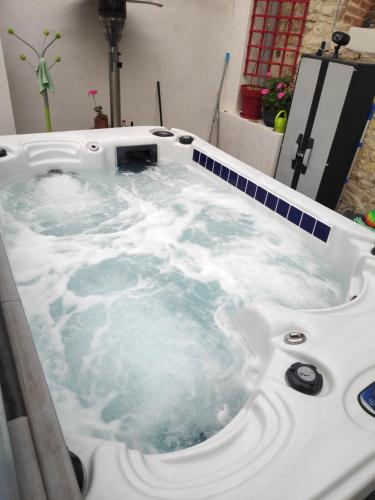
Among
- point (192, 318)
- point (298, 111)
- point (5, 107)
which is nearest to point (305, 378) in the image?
→ point (192, 318)

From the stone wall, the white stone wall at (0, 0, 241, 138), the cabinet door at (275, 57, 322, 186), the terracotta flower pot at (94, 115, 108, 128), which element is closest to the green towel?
the white stone wall at (0, 0, 241, 138)

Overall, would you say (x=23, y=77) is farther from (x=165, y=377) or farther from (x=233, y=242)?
(x=165, y=377)

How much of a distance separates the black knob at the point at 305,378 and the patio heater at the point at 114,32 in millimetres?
2839

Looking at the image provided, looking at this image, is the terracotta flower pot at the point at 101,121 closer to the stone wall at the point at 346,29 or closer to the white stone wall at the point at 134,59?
the white stone wall at the point at 134,59

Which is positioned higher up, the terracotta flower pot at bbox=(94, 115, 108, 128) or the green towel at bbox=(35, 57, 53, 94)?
the green towel at bbox=(35, 57, 53, 94)

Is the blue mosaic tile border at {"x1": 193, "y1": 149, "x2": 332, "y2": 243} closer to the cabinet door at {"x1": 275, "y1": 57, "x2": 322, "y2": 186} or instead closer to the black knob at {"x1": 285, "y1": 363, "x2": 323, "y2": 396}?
the cabinet door at {"x1": 275, "y1": 57, "x2": 322, "y2": 186}

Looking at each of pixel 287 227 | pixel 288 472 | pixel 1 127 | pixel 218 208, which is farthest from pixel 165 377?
pixel 1 127

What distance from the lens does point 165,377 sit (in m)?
1.19

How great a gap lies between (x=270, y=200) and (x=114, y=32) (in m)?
1.96

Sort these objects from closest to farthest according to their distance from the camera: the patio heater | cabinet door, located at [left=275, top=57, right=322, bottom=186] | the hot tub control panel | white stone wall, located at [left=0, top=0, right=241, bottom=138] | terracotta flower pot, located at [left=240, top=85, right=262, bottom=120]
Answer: the hot tub control panel
cabinet door, located at [left=275, top=57, right=322, bottom=186]
the patio heater
white stone wall, located at [left=0, top=0, right=241, bottom=138]
terracotta flower pot, located at [left=240, top=85, right=262, bottom=120]

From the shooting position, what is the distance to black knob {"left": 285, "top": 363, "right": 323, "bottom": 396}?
0.91 meters

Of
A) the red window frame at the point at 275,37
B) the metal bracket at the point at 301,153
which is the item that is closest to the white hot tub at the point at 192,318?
the metal bracket at the point at 301,153

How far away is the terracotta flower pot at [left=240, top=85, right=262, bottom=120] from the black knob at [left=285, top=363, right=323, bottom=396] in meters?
3.25

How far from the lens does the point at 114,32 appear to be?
2.86 metres
